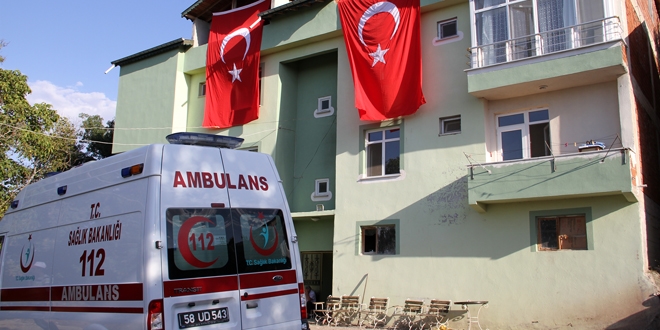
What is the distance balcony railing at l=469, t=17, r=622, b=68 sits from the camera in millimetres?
13633

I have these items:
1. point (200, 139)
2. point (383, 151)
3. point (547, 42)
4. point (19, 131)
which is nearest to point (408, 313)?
point (383, 151)

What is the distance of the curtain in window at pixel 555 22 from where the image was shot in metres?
14.1

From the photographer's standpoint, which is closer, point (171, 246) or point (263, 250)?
point (171, 246)

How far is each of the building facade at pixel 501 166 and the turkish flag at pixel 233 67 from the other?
3.77 feet

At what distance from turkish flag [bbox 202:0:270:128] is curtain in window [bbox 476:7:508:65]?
815cm

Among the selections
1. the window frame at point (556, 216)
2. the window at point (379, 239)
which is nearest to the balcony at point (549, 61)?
the window frame at point (556, 216)

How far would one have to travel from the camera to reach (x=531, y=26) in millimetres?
14664

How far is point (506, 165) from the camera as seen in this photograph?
1397cm

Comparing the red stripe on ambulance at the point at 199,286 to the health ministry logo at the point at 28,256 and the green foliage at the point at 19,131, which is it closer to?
the health ministry logo at the point at 28,256

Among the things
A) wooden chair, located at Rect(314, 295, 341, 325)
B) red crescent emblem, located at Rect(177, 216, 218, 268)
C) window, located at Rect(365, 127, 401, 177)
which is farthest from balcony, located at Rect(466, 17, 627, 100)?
red crescent emblem, located at Rect(177, 216, 218, 268)

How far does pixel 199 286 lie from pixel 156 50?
18203 millimetres

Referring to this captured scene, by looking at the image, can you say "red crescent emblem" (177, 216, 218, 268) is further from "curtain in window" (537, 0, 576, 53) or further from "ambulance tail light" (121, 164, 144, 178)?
"curtain in window" (537, 0, 576, 53)

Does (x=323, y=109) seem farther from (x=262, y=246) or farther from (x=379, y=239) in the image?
(x=262, y=246)

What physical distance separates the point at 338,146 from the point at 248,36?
5876 millimetres
